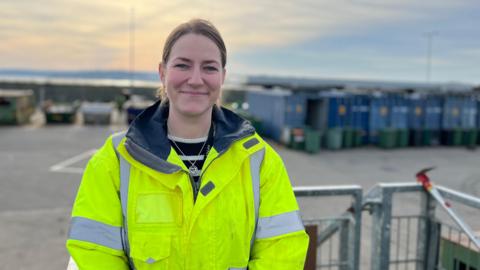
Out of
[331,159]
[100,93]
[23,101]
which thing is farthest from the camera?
[100,93]

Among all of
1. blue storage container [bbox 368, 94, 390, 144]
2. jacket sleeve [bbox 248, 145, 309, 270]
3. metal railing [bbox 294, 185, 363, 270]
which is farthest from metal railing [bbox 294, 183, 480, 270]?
blue storage container [bbox 368, 94, 390, 144]

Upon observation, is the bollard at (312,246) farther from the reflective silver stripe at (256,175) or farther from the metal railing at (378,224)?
the reflective silver stripe at (256,175)

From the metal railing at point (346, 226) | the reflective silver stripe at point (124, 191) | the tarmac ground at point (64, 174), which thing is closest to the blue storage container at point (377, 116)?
the tarmac ground at point (64, 174)

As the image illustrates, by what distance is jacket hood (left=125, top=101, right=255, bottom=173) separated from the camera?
7.27 feet

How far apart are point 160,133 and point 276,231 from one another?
0.83m

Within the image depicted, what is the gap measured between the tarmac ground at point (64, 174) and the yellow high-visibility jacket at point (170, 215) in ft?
6.20

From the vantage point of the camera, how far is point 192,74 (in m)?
2.27

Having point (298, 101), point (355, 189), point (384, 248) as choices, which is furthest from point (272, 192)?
point (298, 101)

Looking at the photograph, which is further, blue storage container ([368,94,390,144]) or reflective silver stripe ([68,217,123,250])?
blue storage container ([368,94,390,144])

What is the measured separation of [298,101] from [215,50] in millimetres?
16261

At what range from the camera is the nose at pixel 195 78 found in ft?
7.39

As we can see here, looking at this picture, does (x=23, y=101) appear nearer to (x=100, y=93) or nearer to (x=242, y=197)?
(x=100, y=93)

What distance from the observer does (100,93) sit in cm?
3434

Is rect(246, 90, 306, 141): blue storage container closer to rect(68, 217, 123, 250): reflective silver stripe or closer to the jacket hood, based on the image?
the jacket hood
